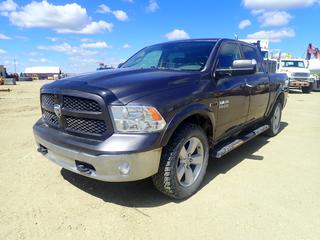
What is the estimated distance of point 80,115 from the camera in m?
2.94

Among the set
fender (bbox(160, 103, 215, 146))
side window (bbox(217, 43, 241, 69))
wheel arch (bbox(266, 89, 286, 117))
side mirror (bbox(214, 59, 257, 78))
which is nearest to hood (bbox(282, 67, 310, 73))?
wheel arch (bbox(266, 89, 286, 117))

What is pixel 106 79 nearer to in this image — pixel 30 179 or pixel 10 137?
pixel 30 179

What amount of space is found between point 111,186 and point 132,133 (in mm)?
1244

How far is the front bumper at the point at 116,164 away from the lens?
2723 mm

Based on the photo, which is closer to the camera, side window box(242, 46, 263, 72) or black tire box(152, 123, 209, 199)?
→ black tire box(152, 123, 209, 199)

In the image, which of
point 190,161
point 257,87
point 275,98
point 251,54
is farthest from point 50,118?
point 275,98

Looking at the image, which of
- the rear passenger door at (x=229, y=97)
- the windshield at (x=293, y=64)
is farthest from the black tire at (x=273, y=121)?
the windshield at (x=293, y=64)

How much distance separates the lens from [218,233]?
8.96ft

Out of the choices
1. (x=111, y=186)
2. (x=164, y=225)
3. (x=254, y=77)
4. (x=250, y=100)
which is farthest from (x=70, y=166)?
(x=254, y=77)

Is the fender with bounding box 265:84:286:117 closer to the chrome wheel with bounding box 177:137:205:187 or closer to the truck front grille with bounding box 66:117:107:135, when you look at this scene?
the chrome wheel with bounding box 177:137:205:187

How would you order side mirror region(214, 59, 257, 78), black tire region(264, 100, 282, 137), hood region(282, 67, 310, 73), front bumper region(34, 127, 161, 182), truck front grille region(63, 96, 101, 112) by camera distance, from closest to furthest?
front bumper region(34, 127, 161, 182), truck front grille region(63, 96, 101, 112), side mirror region(214, 59, 257, 78), black tire region(264, 100, 282, 137), hood region(282, 67, 310, 73)

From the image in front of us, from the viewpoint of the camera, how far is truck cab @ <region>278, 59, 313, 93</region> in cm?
2072

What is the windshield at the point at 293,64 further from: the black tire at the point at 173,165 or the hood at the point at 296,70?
the black tire at the point at 173,165

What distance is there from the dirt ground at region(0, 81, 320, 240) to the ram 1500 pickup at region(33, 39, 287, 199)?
365 millimetres
